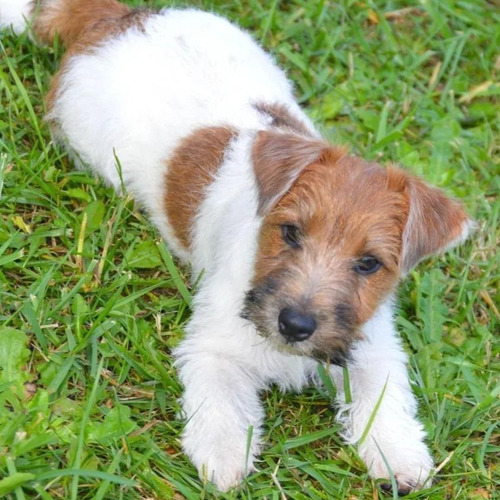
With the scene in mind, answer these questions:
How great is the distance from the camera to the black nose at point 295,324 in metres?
4.77

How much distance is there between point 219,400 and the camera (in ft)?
17.9

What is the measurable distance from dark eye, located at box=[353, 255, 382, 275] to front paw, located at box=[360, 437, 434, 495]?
103cm

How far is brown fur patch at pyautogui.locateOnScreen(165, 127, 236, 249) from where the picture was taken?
20.2 ft

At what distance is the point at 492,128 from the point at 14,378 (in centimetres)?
485

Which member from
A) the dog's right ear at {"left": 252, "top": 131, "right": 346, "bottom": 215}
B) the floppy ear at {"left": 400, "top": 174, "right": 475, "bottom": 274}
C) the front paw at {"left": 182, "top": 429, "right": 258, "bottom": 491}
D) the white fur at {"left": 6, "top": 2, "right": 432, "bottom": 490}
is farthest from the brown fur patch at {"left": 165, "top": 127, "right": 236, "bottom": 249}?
the front paw at {"left": 182, "top": 429, "right": 258, "bottom": 491}

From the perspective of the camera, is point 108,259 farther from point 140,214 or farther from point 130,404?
point 130,404

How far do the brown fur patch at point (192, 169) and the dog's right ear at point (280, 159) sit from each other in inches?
26.4

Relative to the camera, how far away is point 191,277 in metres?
6.43

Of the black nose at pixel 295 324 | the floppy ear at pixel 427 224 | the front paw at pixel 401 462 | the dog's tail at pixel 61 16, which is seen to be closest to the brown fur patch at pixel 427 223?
the floppy ear at pixel 427 224

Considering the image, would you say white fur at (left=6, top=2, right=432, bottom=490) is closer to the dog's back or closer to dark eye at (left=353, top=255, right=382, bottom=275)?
the dog's back

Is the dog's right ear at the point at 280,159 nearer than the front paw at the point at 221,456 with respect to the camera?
No

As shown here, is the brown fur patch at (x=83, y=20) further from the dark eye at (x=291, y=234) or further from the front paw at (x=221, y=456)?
the front paw at (x=221, y=456)

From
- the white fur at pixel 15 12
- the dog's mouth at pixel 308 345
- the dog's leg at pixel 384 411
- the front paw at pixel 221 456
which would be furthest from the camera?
the white fur at pixel 15 12

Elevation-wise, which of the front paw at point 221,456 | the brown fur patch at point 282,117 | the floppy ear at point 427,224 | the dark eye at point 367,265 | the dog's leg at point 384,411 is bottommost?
the front paw at point 221,456
